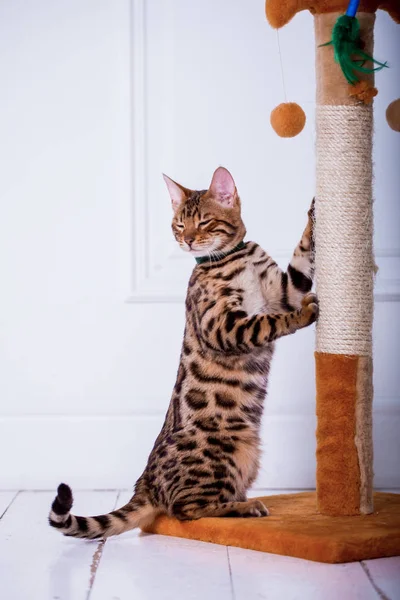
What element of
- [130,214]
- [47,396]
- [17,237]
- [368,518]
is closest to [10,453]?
[47,396]

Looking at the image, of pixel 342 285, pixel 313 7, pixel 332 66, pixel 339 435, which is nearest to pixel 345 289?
pixel 342 285

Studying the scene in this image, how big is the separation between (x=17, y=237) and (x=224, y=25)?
2.69ft

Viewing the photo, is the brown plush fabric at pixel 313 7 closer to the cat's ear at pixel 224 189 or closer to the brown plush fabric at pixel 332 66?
the brown plush fabric at pixel 332 66

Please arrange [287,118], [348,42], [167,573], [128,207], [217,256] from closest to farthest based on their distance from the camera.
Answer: [167,573], [348,42], [287,118], [217,256], [128,207]

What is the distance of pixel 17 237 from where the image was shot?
2.31m

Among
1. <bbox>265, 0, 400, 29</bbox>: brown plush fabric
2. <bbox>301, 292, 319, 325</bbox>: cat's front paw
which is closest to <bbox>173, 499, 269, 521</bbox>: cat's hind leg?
<bbox>301, 292, 319, 325</bbox>: cat's front paw

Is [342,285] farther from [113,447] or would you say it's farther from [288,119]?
[113,447]

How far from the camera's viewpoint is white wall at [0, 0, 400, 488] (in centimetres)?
229

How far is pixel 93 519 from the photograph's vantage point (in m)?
1.64

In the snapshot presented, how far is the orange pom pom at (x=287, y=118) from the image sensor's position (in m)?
1.71

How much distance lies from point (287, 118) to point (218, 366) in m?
0.54

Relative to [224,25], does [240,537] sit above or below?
below

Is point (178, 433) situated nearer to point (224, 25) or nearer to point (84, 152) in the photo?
point (84, 152)

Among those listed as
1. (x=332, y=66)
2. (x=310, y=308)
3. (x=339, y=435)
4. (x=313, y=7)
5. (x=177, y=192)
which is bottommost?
(x=339, y=435)
